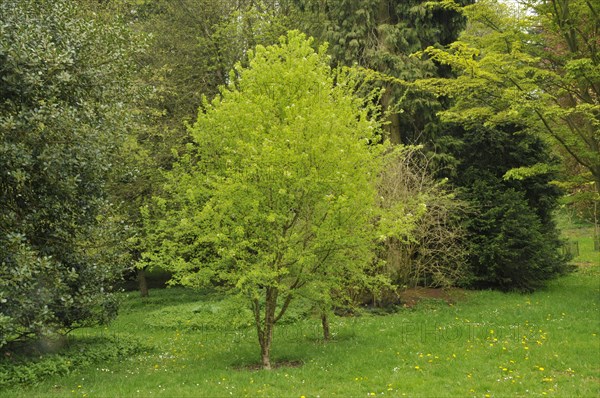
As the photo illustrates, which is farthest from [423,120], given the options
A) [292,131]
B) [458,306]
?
[292,131]

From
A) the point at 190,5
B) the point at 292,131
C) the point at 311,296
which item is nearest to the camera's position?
the point at 292,131

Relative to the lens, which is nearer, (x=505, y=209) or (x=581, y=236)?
(x=505, y=209)

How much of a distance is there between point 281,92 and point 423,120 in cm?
904

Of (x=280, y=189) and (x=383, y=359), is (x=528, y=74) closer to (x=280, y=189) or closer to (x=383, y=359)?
(x=383, y=359)

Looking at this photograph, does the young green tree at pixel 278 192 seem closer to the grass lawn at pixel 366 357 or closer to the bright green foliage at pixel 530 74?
the grass lawn at pixel 366 357

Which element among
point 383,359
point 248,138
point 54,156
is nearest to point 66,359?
point 54,156

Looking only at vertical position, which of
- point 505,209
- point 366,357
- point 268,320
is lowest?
point 366,357

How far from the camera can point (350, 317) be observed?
1407cm

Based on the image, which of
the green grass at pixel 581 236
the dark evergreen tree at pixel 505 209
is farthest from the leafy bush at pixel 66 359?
the green grass at pixel 581 236

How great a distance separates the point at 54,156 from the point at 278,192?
3220mm

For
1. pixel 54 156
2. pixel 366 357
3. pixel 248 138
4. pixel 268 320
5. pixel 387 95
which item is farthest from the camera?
pixel 387 95

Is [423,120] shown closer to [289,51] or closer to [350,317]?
[350,317]

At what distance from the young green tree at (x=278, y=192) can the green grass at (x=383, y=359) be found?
1191 mm

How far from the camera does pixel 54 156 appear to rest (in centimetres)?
735
